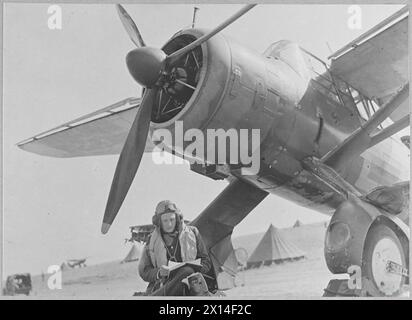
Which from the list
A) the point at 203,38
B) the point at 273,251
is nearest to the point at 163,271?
the point at 273,251

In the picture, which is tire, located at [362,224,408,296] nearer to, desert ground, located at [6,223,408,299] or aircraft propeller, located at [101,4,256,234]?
desert ground, located at [6,223,408,299]

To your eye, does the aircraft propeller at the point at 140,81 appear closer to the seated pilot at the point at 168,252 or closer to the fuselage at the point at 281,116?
the fuselage at the point at 281,116

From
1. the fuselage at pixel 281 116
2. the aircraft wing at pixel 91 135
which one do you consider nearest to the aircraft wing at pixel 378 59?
the fuselage at pixel 281 116

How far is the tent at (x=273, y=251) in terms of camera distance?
494cm

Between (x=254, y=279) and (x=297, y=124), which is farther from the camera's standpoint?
(x=254, y=279)

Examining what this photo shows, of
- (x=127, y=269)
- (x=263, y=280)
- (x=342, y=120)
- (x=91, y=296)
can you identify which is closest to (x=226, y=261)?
(x=263, y=280)

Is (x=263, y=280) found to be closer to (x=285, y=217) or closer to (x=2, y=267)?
(x=285, y=217)

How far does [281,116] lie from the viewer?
438 cm

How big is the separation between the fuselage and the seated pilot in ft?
1.52

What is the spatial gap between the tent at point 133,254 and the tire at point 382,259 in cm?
198

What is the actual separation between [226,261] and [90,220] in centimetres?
126

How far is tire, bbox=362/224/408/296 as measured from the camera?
4180 millimetres

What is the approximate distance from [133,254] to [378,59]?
276 cm

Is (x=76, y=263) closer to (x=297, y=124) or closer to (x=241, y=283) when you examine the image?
(x=241, y=283)
